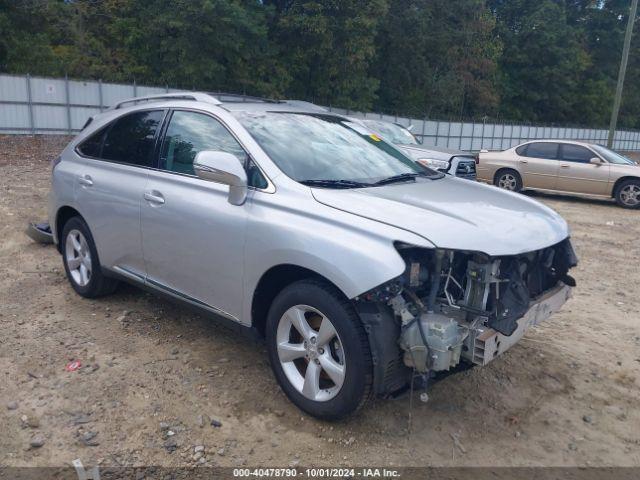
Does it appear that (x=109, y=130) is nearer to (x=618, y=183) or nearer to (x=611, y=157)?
(x=618, y=183)

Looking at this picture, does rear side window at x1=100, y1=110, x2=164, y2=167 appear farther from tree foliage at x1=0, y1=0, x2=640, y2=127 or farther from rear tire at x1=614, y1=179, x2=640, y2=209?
tree foliage at x1=0, y1=0, x2=640, y2=127

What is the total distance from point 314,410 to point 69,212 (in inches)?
127

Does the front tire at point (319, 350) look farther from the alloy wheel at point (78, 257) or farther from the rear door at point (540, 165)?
the rear door at point (540, 165)

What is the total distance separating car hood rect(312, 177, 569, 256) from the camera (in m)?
3.01

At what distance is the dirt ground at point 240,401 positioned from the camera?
3.12m

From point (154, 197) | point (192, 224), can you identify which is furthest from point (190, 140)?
point (192, 224)

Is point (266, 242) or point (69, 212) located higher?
point (266, 242)

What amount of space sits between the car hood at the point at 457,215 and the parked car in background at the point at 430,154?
699 centimetres

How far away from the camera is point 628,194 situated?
12695 millimetres

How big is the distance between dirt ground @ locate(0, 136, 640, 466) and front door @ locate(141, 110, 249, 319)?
0.56 m

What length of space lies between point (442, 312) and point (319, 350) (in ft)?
2.37

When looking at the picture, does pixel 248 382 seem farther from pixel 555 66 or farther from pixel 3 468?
pixel 555 66

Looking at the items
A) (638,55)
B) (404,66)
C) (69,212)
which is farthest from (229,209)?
(638,55)

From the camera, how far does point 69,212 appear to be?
17.1ft
